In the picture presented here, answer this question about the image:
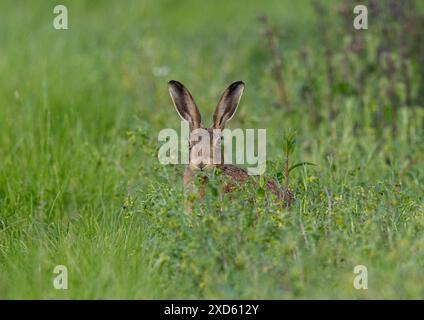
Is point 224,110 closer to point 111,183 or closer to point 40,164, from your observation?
point 111,183

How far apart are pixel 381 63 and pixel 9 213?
12.8 feet

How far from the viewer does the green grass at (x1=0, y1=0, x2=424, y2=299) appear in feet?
15.3

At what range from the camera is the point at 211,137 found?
5602mm

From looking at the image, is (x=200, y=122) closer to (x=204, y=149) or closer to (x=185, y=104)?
(x=185, y=104)

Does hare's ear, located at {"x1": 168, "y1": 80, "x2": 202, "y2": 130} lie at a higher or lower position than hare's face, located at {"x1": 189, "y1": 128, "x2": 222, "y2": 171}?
higher

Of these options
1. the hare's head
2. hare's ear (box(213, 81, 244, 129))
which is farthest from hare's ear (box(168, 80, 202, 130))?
hare's ear (box(213, 81, 244, 129))

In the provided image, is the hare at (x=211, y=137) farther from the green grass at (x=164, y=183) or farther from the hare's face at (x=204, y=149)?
the green grass at (x=164, y=183)

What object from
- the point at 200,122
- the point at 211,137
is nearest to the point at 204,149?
the point at 211,137

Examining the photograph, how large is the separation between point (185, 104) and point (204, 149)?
1.32 ft

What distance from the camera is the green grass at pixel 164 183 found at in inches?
183

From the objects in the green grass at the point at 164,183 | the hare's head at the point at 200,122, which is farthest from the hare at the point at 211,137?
the green grass at the point at 164,183

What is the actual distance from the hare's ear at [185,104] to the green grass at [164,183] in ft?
0.99

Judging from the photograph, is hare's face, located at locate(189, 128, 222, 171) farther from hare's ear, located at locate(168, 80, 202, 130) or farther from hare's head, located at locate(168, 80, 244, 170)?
hare's ear, located at locate(168, 80, 202, 130)

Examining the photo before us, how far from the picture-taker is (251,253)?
473 cm
